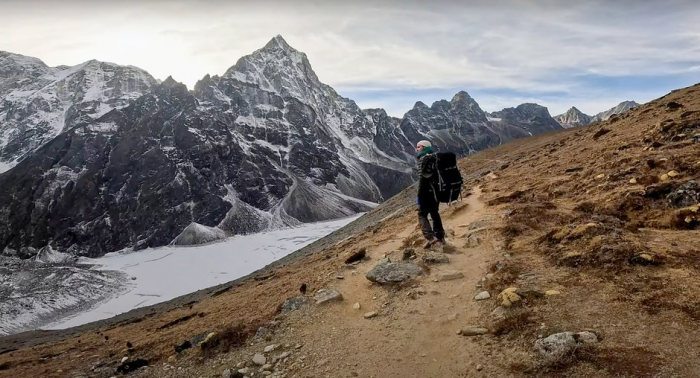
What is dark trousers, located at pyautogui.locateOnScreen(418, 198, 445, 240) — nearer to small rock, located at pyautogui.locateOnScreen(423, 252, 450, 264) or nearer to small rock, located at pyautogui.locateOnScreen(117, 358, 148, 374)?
small rock, located at pyautogui.locateOnScreen(423, 252, 450, 264)

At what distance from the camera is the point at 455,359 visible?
7742 mm

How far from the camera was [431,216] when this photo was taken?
1426 centimetres

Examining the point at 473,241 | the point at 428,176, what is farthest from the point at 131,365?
the point at 473,241

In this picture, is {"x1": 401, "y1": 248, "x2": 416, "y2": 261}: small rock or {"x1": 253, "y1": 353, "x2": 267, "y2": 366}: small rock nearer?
{"x1": 253, "y1": 353, "x2": 267, "y2": 366}: small rock

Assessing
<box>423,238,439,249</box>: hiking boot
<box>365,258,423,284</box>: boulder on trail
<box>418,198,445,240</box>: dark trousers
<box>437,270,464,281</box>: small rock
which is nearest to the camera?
<box>437,270,464,281</box>: small rock

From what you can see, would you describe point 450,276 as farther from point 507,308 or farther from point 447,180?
point 447,180

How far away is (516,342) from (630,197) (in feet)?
31.7

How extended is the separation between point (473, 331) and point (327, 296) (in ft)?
15.7

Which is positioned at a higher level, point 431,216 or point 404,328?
point 431,216

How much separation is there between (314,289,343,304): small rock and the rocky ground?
1.6 inches

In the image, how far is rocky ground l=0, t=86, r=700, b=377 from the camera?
23.6 ft

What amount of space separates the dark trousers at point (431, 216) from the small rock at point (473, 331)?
555 cm

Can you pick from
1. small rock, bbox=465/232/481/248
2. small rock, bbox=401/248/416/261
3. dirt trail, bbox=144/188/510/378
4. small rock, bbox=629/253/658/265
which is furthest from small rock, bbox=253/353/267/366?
small rock, bbox=629/253/658/265

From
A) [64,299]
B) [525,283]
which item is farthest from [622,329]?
[64,299]
